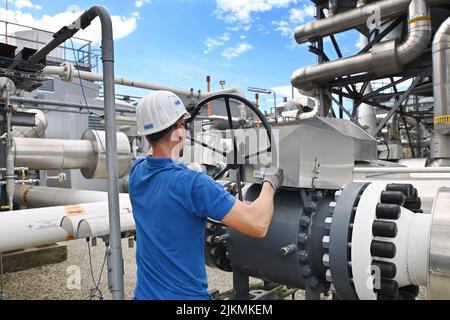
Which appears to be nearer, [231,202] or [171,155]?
[231,202]

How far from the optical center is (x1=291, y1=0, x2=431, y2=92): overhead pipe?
318cm

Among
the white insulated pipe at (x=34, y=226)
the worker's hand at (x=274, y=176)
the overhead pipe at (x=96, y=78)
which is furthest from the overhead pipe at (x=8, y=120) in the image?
the worker's hand at (x=274, y=176)

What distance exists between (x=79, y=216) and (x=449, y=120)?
281 centimetres

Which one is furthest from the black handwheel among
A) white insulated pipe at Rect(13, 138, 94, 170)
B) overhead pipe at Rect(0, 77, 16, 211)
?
white insulated pipe at Rect(13, 138, 94, 170)

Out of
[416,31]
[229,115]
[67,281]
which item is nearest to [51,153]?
[67,281]

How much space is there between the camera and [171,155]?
3.20ft

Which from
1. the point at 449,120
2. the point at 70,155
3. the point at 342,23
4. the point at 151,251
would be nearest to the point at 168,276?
the point at 151,251

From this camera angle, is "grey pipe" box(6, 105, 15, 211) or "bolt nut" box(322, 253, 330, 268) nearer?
"bolt nut" box(322, 253, 330, 268)

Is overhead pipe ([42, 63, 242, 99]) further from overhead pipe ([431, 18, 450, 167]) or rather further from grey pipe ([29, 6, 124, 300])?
overhead pipe ([431, 18, 450, 167])

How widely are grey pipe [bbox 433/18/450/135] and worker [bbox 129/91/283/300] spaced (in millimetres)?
2528

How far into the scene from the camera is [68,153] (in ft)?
9.28

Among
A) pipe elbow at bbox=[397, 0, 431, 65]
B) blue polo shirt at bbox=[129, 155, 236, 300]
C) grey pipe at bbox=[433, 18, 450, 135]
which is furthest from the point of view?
pipe elbow at bbox=[397, 0, 431, 65]

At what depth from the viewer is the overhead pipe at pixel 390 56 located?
3.18 metres
